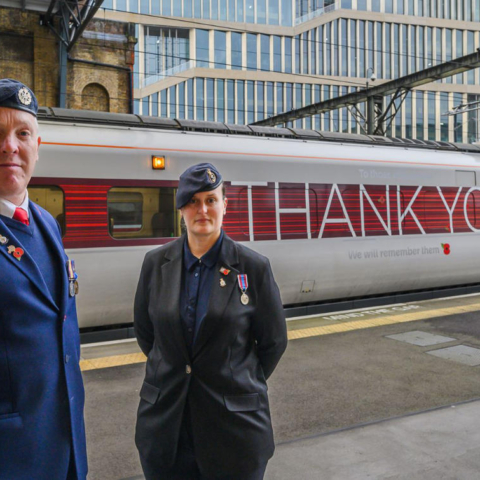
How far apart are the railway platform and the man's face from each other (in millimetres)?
2509

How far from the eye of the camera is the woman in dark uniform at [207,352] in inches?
94.5

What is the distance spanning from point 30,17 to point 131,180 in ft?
44.7

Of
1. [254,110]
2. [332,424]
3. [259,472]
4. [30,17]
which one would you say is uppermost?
[254,110]

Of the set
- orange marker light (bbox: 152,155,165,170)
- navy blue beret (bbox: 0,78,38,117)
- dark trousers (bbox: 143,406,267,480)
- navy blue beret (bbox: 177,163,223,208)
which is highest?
orange marker light (bbox: 152,155,165,170)

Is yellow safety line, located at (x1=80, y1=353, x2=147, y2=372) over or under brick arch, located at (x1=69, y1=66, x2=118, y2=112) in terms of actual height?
under

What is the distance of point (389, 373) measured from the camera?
607 cm

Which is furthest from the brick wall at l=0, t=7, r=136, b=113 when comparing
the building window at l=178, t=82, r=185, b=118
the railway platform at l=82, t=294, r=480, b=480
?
the building window at l=178, t=82, r=185, b=118

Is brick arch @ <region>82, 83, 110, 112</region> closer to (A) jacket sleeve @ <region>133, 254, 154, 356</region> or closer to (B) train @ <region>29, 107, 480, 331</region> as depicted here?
(B) train @ <region>29, 107, 480, 331</region>

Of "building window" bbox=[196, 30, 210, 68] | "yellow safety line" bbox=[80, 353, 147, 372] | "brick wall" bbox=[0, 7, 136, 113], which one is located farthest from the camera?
"building window" bbox=[196, 30, 210, 68]

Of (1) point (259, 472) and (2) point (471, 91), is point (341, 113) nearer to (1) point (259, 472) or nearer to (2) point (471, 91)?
(2) point (471, 91)

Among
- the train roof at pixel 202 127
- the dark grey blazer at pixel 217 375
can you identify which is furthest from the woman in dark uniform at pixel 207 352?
the train roof at pixel 202 127

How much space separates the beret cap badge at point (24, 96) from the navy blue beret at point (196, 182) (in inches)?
29.6

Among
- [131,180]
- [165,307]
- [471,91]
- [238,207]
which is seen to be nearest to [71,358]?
[165,307]

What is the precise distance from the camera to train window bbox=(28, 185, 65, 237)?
7.20 m
